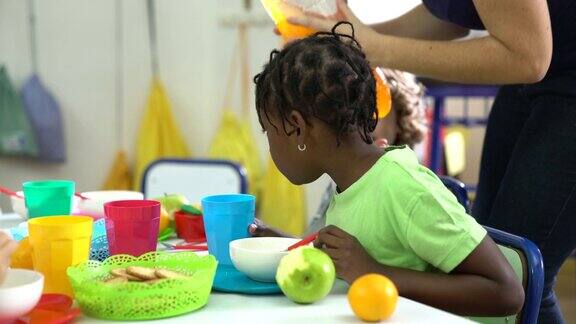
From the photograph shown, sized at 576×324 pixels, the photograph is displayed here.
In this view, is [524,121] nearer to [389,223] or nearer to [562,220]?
[562,220]

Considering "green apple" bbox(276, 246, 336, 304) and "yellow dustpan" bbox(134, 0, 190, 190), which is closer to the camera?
"green apple" bbox(276, 246, 336, 304)

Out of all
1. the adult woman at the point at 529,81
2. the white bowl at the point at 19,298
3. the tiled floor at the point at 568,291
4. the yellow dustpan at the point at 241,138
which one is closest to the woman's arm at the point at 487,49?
the adult woman at the point at 529,81

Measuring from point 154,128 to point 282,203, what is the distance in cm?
75

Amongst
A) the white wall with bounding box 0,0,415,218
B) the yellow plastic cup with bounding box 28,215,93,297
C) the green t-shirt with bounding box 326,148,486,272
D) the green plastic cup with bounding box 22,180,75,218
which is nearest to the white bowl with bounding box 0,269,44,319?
the yellow plastic cup with bounding box 28,215,93,297

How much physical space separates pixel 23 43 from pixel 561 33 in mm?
2718

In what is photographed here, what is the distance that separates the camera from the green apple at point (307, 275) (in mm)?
934

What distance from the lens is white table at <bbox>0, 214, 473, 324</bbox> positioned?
0.89 metres

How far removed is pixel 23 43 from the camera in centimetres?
356

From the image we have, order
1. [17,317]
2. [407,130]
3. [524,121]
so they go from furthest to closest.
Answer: [407,130] < [524,121] < [17,317]

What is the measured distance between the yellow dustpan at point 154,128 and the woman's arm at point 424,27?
2016 millimetres

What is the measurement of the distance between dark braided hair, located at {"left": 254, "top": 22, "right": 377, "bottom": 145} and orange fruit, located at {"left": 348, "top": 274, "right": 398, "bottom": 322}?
1.08ft

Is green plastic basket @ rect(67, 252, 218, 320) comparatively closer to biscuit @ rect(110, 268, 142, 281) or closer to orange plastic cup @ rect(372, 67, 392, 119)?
biscuit @ rect(110, 268, 142, 281)

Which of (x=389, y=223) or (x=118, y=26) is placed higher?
(x=118, y=26)

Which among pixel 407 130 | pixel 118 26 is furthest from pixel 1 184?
pixel 407 130
